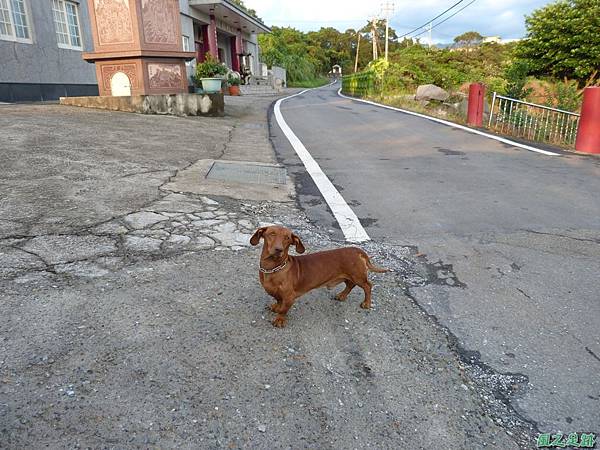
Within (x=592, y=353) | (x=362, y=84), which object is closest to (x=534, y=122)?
(x=592, y=353)

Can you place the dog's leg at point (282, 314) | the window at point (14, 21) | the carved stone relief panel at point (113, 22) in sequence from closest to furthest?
the dog's leg at point (282, 314)
the carved stone relief panel at point (113, 22)
the window at point (14, 21)

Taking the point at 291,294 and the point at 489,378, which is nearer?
the point at 489,378

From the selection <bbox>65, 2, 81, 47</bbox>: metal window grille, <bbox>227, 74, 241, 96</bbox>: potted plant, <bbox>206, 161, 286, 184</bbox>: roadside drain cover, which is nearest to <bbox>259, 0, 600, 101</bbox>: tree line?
<bbox>227, 74, 241, 96</bbox>: potted plant

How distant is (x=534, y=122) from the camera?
35.8ft

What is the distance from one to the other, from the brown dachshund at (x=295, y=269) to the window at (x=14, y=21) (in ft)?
47.6

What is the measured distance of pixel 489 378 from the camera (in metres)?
2.24

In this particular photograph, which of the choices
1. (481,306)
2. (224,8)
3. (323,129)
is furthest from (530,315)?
(224,8)

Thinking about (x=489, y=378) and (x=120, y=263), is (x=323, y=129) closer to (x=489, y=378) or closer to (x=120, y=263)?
(x=120, y=263)

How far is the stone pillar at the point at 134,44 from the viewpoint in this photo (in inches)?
464

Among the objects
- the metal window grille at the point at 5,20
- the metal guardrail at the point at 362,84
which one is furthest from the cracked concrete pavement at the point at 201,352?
the metal guardrail at the point at 362,84

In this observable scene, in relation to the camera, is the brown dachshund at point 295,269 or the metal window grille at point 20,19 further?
the metal window grille at point 20,19

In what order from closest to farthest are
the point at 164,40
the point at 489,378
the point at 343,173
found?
the point at 489,378 → the point at 343,173 → the point at 164,40

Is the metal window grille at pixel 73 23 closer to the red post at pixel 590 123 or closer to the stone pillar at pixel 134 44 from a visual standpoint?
the stone pillar at pixel 134 44

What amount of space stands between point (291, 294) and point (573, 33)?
22.7 meters
